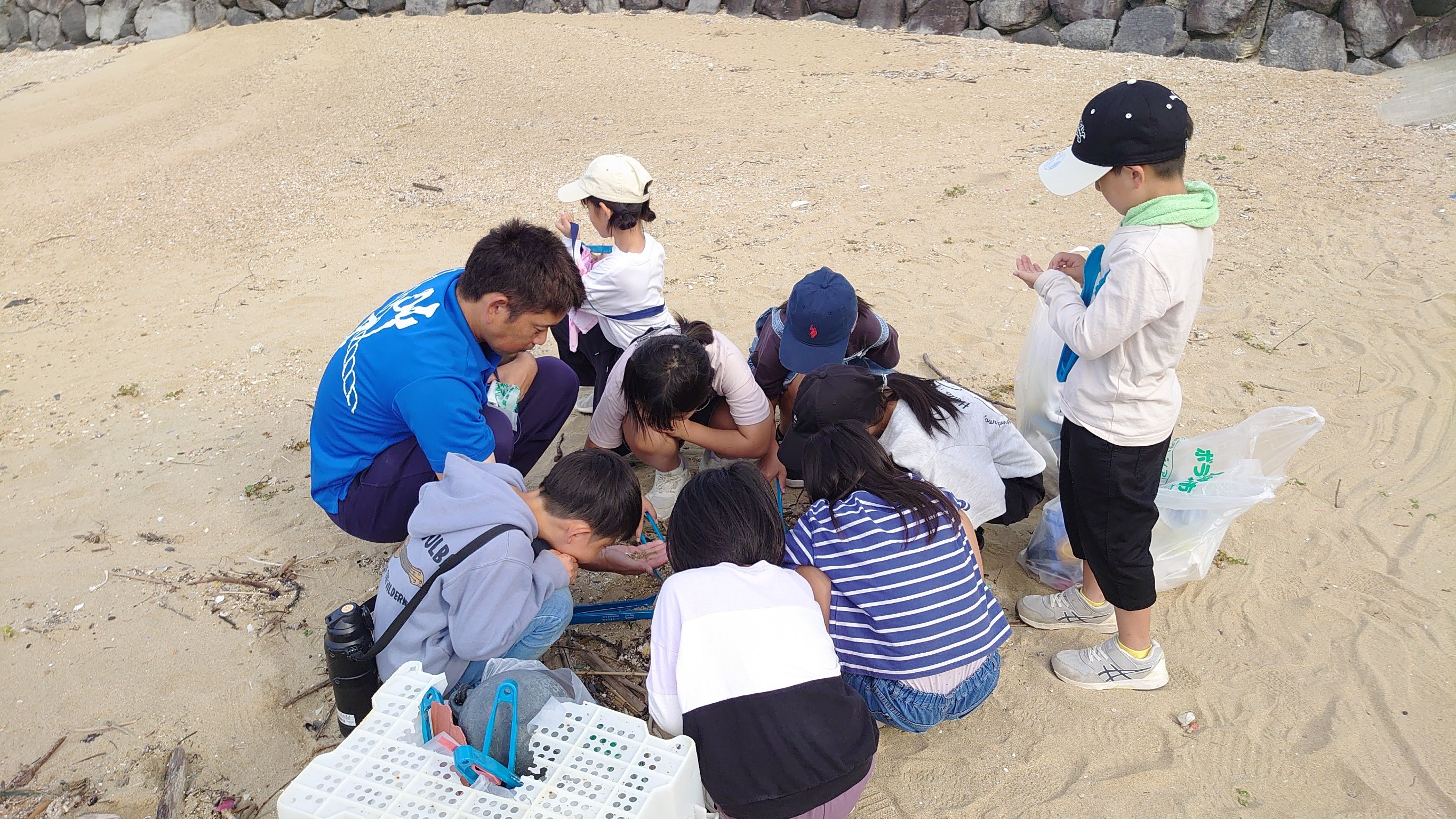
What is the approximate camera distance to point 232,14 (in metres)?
12.4

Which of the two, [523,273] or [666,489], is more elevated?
[523,273]

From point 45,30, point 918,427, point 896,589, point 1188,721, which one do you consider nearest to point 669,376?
point 918,427

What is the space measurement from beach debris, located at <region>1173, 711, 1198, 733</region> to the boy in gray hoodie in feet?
5.22

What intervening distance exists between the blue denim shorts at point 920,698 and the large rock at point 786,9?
9.69m

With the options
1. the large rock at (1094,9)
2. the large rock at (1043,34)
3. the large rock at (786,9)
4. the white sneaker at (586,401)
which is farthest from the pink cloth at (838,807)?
the large rock at (786,9)

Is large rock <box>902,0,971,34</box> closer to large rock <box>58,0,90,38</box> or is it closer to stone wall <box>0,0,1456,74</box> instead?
stone wall <box>0,0,1456,74</box>

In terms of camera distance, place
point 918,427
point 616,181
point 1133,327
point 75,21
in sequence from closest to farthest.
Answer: point 1133,327, point 918,427, point 616,181, point 75,21

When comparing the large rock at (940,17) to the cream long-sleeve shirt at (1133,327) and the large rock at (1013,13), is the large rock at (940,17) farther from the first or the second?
the cream long-sleeve shirt at (1133,327)

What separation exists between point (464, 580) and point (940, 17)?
9612 millimetres

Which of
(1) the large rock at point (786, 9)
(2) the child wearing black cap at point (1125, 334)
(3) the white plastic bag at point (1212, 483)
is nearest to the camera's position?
(2) the child wearing black cap at point (1125, 334)

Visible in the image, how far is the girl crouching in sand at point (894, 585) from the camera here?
222 cm

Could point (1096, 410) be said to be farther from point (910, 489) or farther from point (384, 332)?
point (384, 332)

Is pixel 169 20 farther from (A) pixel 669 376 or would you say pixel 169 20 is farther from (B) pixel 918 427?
(B) pixel 918 427

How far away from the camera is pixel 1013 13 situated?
974 centimetres
